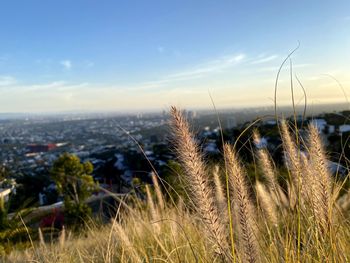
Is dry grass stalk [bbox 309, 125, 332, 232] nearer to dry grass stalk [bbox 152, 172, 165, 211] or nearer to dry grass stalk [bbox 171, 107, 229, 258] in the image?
dry grass stalk [bbox 171, 107, 229, 258]

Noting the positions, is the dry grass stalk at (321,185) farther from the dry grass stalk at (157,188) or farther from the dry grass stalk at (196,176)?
the dry grass stalk at (157,188)

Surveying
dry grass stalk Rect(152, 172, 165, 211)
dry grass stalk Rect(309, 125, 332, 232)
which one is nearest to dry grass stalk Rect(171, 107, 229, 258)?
dry grass stalk Rect(309, 125, 332, 232)

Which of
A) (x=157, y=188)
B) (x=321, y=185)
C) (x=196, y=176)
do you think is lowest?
(x=157, y=188)

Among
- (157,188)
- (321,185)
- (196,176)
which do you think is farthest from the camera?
(157,188)

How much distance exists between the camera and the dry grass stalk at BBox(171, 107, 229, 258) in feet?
3.98

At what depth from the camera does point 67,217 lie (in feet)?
38.8

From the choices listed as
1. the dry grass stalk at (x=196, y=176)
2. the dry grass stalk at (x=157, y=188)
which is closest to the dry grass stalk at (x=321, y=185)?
the dry grass stalk at (x=196, y=176)

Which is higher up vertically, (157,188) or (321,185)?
(321,185)

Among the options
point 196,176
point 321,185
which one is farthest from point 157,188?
point 196,176

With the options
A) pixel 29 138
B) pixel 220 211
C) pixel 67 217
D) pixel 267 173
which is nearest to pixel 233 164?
pixel 220 211

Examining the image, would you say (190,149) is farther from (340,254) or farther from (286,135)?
(340,254)

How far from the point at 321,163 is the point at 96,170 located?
27657mm

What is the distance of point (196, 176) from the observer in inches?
47.9

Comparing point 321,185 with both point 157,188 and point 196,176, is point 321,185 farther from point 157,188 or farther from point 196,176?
point 157,188
